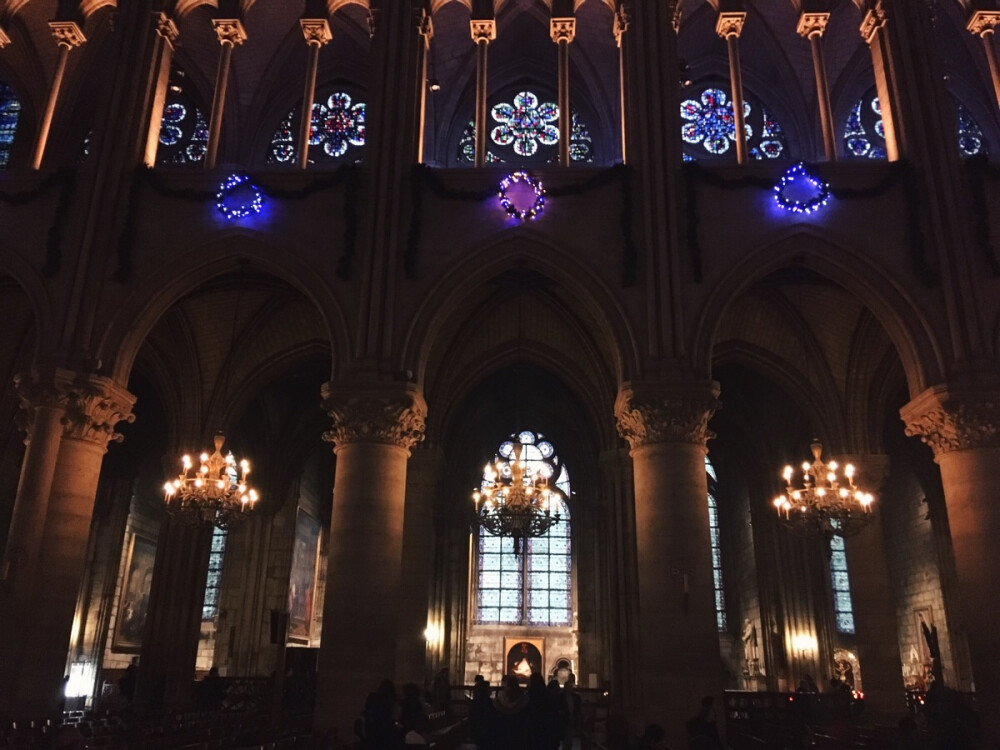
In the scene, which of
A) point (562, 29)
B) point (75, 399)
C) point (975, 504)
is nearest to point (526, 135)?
point (562, 29)

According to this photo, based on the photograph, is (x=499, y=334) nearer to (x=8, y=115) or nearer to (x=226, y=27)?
(x=226, y=27)

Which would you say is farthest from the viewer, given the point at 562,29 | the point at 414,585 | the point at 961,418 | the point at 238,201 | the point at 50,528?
the point at 414,585

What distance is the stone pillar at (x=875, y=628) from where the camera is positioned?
1600 centimetres

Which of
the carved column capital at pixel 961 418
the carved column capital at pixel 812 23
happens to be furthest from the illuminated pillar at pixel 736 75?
the carved column capital at pixel 961 418

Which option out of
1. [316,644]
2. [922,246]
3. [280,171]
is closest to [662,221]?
[922,246]

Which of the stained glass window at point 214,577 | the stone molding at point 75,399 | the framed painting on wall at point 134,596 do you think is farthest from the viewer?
the stained glass window at point 214,577

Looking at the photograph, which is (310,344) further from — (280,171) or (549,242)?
(549,242)

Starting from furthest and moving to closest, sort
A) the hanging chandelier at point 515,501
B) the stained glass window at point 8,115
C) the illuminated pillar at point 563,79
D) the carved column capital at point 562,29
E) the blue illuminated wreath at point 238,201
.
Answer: the stained glass window at point 8,115 < the carved column capital at point 562,29 < the illuminated pillar at point 563,79 < the blue illuminated wreath at point 238,201 < the hanging chandelier at point 515,501

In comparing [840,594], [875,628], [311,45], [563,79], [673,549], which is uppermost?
[311,45]

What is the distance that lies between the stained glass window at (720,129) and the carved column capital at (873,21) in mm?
5432

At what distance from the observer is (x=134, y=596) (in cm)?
2484

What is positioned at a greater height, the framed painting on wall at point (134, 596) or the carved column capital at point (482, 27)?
the carved column capital at point (482, 27)

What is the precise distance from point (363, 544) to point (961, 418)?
991cm

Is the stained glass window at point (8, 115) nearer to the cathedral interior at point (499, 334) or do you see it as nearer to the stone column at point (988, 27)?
the cathedral interior at point (499, 334)
